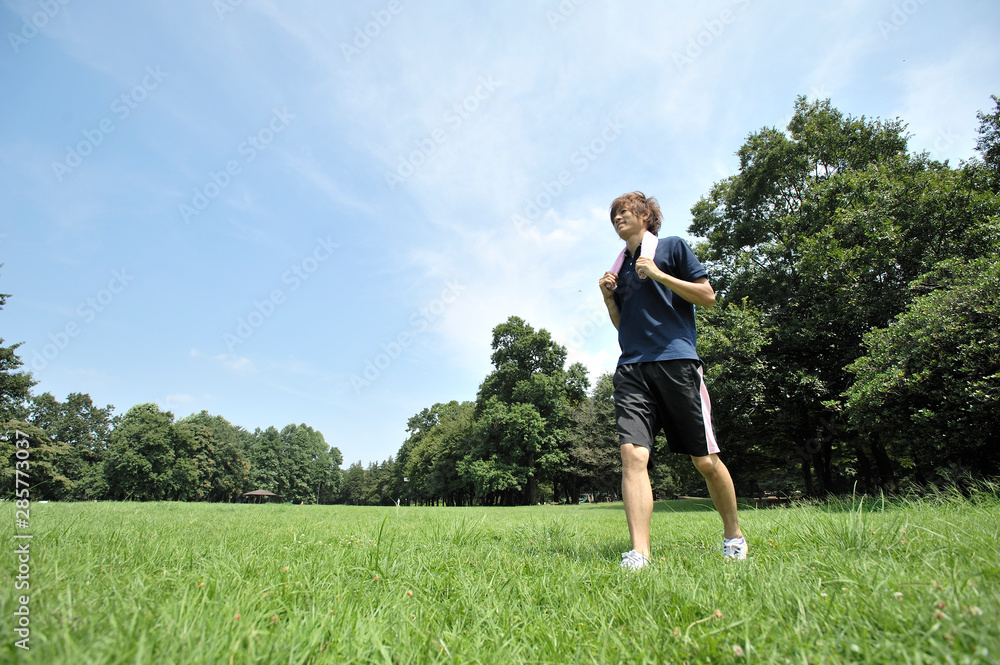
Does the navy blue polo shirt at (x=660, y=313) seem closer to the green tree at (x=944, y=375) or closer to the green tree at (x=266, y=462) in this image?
the green tree at (x=944, y=375)

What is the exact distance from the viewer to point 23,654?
907 millimetres

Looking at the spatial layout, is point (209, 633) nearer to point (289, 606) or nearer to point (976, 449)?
point (289, 606)

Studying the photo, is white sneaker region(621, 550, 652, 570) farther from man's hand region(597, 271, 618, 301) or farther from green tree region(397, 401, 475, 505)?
green tree region(397, 401, 475, 505)

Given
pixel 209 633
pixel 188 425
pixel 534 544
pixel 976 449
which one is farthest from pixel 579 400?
pixel 188 425

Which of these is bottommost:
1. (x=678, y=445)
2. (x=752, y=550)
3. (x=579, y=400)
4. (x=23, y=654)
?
(x=752, y=550)

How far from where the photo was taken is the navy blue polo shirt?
122 inches

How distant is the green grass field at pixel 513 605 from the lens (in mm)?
1092

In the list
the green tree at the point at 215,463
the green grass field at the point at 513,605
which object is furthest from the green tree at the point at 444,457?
the green grass field at the point at 513,605

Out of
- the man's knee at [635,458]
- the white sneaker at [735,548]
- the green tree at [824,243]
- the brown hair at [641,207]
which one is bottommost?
the white sneaker at [735,548]

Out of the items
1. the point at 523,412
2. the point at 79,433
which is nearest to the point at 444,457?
the point at 523,412

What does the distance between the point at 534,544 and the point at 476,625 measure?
6.22 feet

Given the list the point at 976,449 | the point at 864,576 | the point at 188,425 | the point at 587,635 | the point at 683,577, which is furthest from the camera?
the point at 188,425

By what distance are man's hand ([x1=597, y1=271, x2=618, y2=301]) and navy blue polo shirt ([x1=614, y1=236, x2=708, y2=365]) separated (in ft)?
0.30

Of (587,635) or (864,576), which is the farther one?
(864,576)
